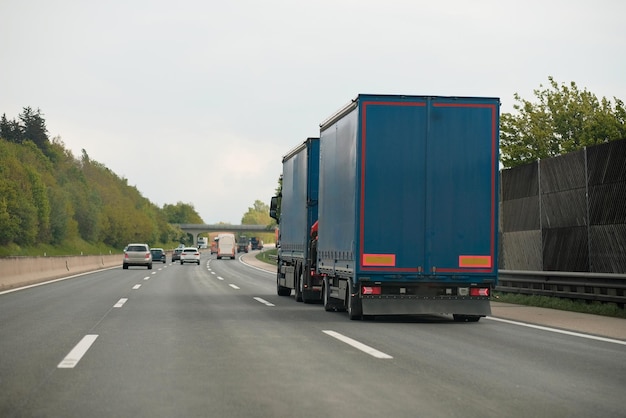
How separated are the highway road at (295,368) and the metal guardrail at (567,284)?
10.0ft

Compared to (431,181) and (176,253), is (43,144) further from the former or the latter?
(431,181)

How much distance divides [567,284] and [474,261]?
16.8 ft

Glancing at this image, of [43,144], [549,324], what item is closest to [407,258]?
[549,324]

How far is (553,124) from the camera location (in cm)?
5231

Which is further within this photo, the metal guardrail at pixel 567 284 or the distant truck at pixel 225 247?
the distant truck at pixel 225 247

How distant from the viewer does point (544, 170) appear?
2064 cm

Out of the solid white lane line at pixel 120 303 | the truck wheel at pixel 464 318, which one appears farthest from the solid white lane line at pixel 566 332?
the solid white lane line at pixel 120 303

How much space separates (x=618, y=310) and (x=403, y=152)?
5.79m

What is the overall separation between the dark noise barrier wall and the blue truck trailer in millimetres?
5556

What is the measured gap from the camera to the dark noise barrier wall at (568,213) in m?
17.3

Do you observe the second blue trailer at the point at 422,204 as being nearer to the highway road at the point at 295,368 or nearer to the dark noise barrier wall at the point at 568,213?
the highway road at the point at 295,368

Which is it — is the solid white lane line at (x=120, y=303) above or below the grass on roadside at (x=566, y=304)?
below

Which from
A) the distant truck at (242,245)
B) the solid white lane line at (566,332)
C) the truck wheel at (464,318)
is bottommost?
the solid white lane line at (566,332)

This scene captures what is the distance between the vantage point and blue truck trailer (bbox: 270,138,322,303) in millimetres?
19562
